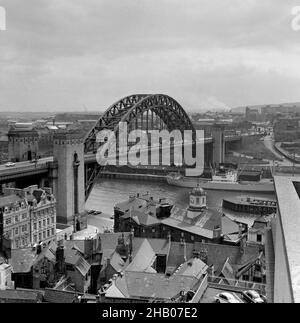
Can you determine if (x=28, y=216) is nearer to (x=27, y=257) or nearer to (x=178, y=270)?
(x=27, y=257)

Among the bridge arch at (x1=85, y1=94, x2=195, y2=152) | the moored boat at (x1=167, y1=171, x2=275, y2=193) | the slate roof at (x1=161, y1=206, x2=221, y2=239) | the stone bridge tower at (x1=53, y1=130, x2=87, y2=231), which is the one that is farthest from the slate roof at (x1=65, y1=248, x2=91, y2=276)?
the moored boat at (x1=167, y1=171, x2=275, y2=193)

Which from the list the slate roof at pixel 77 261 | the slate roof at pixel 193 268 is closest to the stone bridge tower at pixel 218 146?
the slate roof at pixel 77 261

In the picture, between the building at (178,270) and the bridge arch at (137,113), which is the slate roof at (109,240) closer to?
the building at (178,270)

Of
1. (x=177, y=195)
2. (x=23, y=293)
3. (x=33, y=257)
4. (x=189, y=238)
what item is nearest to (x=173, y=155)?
(x=177, y=195)

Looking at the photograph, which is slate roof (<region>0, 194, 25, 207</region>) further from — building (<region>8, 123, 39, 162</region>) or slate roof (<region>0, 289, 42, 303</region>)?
building (<region>8, 123, 39, 162</region>)
